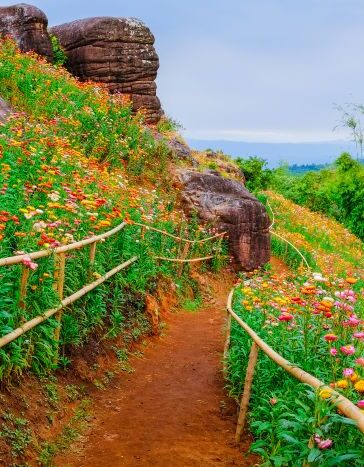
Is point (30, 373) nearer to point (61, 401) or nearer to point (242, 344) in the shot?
point (61, 401)

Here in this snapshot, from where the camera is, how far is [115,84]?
21.8 meters

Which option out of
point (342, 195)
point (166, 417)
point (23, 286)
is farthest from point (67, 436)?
point (342, 195)

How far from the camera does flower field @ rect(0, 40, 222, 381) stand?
18.0ft

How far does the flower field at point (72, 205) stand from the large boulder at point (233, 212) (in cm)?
80

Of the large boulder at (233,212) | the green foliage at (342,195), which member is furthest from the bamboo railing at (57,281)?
the green foliage at (342,195)

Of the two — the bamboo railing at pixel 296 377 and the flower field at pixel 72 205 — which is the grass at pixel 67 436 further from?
the bamboo railing at pixel 296 377

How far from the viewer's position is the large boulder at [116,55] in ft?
70.9

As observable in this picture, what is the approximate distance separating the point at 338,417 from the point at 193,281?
984 cm

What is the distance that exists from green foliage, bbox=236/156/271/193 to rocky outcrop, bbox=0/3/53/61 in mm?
13857

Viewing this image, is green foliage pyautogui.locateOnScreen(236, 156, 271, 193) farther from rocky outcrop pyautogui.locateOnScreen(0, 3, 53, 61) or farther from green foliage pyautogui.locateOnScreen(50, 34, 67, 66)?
rocky outcrop pyautogui.locateOnScreen(0, 3, 53, 61)

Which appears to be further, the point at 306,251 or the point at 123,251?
the point at 306,251

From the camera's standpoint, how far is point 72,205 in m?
7.25

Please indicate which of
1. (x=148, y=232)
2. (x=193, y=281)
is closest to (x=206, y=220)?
(x=193, y=281)

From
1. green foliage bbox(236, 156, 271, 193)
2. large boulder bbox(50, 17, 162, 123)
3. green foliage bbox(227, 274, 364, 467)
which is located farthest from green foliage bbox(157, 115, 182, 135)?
green foliage bbox(227, 274, 364, 467)
